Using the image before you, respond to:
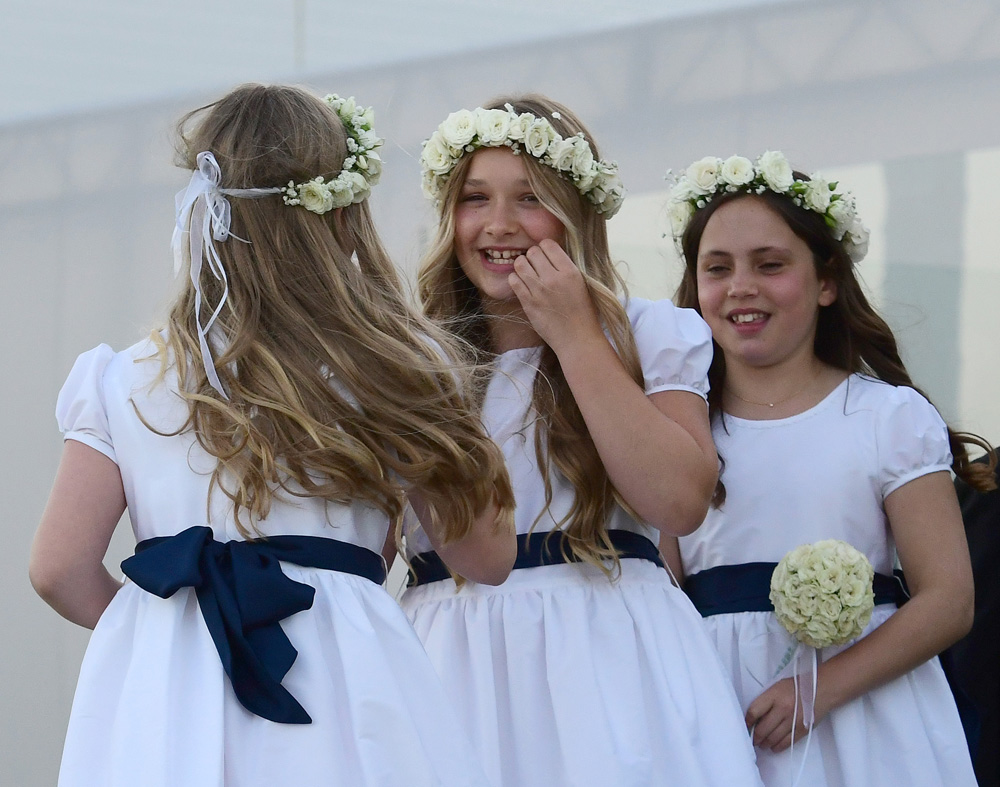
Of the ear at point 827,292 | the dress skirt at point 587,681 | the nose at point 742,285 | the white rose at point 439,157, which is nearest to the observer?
the dress skirt at point 587,681

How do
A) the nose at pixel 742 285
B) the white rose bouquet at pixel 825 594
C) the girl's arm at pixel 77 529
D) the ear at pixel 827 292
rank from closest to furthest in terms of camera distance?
the girl's arm at pixel 77 529
the white rose bouquet at pixel 825 594
the nose at pixel 742 285
the ear at pixel 827 292

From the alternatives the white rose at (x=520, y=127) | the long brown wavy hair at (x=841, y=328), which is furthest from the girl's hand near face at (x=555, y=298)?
the long brown wavy hair at (x=841, y=328)

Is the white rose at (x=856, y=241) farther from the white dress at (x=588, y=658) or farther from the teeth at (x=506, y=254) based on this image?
the teeth at (x=506, y=254)

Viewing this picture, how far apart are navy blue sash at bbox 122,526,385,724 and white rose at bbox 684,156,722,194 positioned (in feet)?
5.37

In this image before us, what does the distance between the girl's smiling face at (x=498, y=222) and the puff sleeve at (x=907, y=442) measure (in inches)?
32.6

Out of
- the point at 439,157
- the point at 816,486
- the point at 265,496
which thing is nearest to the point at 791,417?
the point at 816,486

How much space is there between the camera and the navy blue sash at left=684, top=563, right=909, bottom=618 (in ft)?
8.79

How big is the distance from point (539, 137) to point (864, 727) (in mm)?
1351

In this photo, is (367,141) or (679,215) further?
(679,215)

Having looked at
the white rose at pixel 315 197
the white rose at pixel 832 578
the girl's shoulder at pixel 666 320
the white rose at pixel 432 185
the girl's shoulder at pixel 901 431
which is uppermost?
the white rose at pixel 432 185

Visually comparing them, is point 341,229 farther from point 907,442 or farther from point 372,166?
point 907,442

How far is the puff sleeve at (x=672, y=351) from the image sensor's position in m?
2.34

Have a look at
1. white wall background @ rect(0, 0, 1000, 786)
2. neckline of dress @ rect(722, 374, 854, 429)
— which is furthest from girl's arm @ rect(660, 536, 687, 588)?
white wall background @ rect(0, 0, 1000, 786)

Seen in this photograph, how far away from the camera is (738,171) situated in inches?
116
